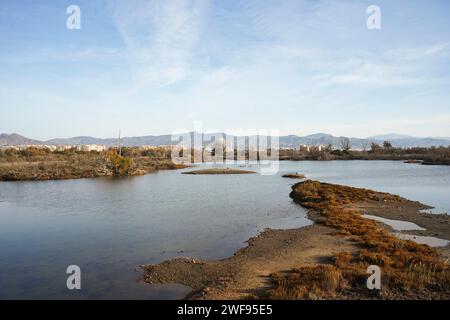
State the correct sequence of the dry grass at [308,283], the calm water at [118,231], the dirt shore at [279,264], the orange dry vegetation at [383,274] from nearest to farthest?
the dry grass at [308,283], the orange dry vegetation at [383,274], the dirt shore at [279,264], the calm water at [118,231]

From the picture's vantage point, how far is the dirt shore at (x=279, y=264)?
9.30 metres

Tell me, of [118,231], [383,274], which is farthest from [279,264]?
[118,231]

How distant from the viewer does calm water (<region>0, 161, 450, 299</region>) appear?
420 inches

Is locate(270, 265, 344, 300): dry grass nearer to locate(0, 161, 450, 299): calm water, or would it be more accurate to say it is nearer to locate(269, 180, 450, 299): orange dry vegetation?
locate(269, 180, 450, 299): orange dry vegetation

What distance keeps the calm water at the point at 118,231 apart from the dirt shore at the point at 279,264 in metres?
0.78

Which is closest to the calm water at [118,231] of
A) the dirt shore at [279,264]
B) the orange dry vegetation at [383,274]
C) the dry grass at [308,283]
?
the dirt shore at [279,264]

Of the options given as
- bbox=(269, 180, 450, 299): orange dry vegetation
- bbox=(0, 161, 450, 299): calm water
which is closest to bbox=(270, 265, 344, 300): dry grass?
bbox=(269, 180, 450, 299): orange dry vegetation

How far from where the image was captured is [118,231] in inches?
693

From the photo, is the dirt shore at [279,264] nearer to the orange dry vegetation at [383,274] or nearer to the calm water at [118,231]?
the orange dry vegetation at [383,274]

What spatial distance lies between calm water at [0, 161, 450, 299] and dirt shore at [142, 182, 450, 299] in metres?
0.78

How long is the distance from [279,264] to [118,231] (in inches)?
361

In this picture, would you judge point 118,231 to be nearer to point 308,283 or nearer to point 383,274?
point 308,283
